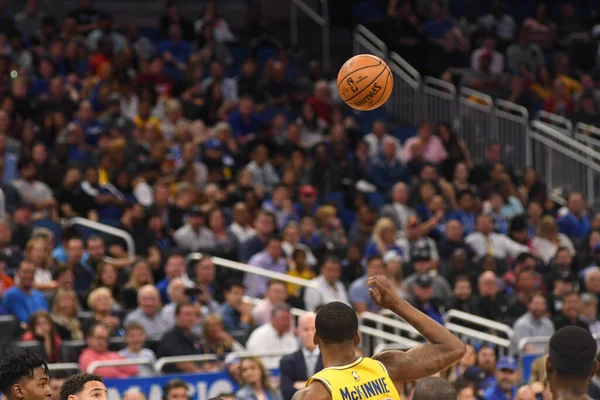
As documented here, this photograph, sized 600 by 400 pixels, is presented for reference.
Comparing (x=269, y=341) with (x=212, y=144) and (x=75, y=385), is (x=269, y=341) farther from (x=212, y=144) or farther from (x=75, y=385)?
(x=75, y=385)

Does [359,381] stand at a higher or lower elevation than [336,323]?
lower

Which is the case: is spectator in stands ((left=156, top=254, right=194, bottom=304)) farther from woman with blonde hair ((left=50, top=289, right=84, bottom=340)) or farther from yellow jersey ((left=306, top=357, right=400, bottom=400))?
yellow jersey ((left=306, top=357, right=400, bottom=400))

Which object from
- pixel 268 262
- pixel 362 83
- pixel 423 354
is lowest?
pixel 268 262

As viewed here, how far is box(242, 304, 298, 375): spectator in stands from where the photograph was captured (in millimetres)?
13172

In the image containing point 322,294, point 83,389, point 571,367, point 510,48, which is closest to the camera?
point 571,367

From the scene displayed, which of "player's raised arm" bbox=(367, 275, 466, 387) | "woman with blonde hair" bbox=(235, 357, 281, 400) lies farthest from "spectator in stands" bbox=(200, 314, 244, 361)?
"player's raised arm" bbox=(367, 275, 466, 387)

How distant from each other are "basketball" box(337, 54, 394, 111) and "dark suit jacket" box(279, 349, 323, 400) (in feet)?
10.6

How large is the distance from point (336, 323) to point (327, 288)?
30.4ft

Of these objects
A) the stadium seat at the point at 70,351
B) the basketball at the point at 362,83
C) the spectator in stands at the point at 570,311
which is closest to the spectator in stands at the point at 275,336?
the stadium seat at the point at 70,351

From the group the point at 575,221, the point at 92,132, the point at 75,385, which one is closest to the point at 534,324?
the point at 575,221

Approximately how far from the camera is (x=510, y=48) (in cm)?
2423

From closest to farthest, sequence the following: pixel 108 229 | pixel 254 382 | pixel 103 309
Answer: pixel 254 382, pixel 103 309, pixel 108 229

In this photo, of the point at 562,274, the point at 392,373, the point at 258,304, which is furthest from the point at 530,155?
the point at 392,373

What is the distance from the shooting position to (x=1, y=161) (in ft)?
54.0
